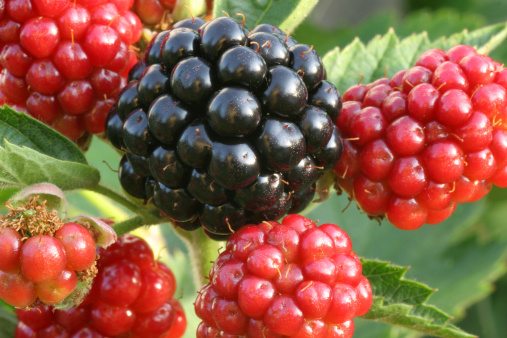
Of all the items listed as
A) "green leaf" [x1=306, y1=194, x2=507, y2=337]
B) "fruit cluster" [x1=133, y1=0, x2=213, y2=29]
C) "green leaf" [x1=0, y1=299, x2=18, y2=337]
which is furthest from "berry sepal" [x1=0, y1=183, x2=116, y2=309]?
"green leaf" [x1=306, y1=194, x2=507, y2=337]

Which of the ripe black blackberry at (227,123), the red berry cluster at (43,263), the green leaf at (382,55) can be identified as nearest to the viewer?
the red berry cluster at (43,263)

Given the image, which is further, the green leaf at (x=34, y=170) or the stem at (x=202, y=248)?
the stem at (x=202, y=248)

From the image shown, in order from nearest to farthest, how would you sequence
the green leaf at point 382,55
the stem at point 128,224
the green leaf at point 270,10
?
the stem at point 128,224
the green leaf at point 270,10
the green leaf at point 382,55

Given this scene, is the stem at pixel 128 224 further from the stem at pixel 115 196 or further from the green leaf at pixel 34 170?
the green leaf at pixel 34 170

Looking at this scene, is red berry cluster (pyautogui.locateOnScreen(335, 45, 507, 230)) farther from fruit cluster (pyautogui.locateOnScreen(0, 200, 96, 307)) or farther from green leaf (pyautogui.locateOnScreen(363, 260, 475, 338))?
fruit cluster (pyautogui.locateOnScreen(0, 200, 96, 307))

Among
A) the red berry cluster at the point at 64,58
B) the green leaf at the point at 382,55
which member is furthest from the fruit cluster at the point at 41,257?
the green leaf at the point at 382,55

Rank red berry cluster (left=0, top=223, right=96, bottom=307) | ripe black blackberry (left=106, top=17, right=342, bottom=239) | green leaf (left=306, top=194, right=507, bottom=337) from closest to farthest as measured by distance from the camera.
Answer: red berry cluster (left=0, top=223, right=96, bottom=307) < ripe black blackberry (left=106, top=17, right=342, bottom=239) < green leaf (left=306, top=194, right=507, bottom=337)

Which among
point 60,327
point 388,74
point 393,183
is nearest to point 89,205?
point 60,327
